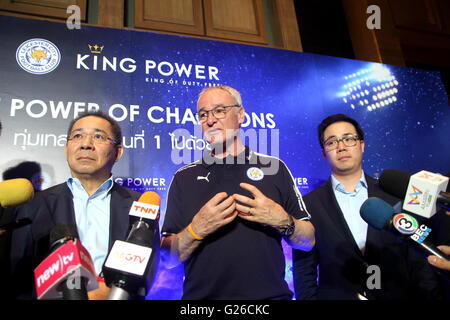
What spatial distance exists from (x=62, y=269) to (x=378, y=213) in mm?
1102

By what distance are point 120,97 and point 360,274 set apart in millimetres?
1880

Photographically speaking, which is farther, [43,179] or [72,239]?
[43,179]

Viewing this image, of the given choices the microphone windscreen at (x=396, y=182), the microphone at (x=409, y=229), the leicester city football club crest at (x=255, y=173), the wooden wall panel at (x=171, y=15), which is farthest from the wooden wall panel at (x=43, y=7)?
the microphone at (x=409, y=229)

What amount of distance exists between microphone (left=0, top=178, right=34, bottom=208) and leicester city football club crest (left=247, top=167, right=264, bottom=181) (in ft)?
3.54

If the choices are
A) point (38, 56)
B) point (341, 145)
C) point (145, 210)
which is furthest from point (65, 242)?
point (341, 145)

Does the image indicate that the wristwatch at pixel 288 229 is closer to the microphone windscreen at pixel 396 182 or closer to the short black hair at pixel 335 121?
the microphone windscreen at pixel 396 182

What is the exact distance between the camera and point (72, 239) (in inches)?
39.1

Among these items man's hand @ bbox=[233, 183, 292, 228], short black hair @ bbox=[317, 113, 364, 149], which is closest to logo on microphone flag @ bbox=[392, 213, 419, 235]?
man's hand @ bbox=[233, 183, 292, 228]

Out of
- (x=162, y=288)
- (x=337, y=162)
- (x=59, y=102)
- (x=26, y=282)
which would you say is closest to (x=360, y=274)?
(x=337, y=162)

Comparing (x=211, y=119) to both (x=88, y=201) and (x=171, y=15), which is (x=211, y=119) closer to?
(x=88, y=201)

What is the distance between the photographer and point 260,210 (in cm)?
158
